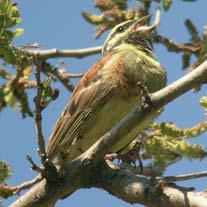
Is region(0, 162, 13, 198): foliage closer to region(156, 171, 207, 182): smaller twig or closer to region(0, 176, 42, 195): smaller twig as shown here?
region(0, 176, 42, 195): smaller twig

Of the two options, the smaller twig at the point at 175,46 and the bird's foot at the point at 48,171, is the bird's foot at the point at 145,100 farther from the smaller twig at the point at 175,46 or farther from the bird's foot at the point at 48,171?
the smaller twig at the point at 175,46

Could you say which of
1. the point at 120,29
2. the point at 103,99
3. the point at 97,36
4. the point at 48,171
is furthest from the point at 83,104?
the point at 48,171

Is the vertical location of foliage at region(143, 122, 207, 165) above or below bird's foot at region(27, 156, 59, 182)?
below

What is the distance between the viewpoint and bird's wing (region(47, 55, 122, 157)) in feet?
14.2

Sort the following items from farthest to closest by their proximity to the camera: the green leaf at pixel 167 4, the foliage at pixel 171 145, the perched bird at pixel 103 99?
the perched bird at pixel 103 99
the green leaf at pixel 167 4
the foliage at pixel 171 145

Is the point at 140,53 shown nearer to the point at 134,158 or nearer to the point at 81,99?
the point at 81,99

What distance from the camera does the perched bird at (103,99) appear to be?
4246 millimetres

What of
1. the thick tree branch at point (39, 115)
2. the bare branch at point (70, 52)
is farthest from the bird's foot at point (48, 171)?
the bare branch at point (70, 52)

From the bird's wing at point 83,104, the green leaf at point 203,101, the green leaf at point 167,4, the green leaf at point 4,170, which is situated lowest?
the bird's wing at point 83,104

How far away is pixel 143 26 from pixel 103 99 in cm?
139

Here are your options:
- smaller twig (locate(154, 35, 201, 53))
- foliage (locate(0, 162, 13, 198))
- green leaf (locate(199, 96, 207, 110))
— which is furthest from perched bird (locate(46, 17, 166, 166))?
foliage (locate(0, 162, 13, 198))

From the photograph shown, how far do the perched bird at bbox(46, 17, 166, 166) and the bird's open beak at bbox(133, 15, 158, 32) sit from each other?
45 cm

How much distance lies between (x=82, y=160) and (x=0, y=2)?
1049 millimetres

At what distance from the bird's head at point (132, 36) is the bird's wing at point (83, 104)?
736mm
